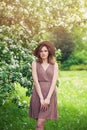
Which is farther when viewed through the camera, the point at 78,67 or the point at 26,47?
the point at 78,67

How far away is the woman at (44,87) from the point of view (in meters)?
7.38

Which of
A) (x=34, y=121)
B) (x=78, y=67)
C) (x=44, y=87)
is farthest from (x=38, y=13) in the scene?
(x=78, y=67)

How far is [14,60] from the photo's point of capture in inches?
351

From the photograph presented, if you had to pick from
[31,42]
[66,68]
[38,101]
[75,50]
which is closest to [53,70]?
[38,101]

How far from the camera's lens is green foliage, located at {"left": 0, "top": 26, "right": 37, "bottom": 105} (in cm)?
823

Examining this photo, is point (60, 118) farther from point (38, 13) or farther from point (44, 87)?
point (44, 87)

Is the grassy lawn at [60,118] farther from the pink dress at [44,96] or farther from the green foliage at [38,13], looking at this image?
the pink dress at [44,96]

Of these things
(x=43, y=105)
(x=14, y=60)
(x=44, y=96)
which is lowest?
(x=43, y=105)

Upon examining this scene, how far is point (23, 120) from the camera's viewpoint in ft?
37.7

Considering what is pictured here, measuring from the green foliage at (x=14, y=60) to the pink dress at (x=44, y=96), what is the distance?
68 centimetres

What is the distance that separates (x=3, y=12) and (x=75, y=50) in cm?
3810

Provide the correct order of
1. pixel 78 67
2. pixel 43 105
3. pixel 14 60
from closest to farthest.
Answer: pixel 43 105
pixel 14 60
pixel 78 67

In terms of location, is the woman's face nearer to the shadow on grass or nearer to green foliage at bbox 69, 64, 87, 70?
the shadow on grass

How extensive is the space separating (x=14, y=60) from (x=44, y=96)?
175 cm
